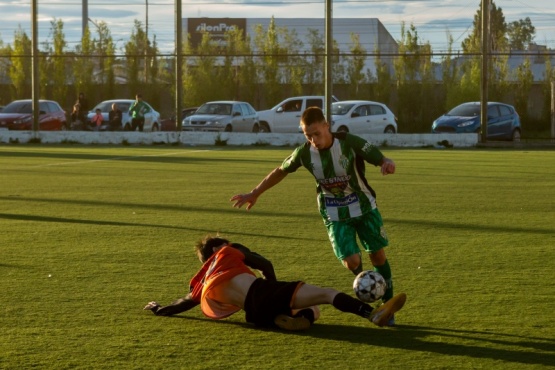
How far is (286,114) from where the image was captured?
126ft

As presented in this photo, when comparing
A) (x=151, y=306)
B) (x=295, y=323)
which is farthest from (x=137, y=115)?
(x=295, y=323)

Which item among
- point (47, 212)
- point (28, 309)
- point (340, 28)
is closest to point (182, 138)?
point (47, 212)

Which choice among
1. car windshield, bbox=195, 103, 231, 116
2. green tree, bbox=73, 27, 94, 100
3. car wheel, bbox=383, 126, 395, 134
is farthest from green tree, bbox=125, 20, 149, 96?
car wheel, bbox=383, 126, 395, 134

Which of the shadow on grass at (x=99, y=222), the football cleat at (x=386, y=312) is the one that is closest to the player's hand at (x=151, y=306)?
the football cleat at (x=386, y=312)

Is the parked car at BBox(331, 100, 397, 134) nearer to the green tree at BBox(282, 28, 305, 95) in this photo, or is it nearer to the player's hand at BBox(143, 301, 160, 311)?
the green tree at BBox(282, 28, 305, 95)

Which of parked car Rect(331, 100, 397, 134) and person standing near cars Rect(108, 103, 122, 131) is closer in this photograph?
parked car Rect(331, 100, 397, 134)

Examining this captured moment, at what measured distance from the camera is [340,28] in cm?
7225

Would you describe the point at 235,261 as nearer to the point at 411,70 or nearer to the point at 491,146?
the point at 491,146

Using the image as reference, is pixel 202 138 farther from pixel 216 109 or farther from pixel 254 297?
pixel 254 297

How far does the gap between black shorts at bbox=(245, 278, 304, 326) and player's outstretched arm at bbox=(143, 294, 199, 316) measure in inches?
19.1

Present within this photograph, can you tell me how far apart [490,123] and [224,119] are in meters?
8.75

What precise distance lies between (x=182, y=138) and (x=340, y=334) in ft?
87.8

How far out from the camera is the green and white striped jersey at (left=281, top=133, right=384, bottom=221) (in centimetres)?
712

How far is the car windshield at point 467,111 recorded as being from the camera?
34844mm
